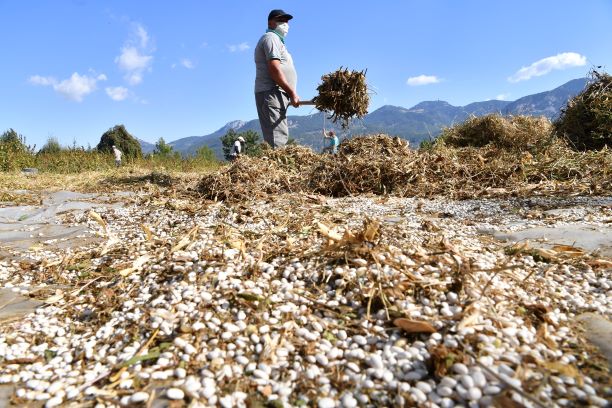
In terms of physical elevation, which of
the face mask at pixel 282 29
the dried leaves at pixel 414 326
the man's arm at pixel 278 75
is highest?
the face mask at pixel 282 29

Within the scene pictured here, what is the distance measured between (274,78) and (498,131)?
5685 millimetres

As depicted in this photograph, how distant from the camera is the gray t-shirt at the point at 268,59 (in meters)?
5.22

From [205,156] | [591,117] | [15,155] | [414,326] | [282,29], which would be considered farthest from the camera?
[205,156]


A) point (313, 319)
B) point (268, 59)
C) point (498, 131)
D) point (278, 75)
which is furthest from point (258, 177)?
point (498, 131)

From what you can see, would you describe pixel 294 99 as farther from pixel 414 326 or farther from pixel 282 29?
pixel 414 326

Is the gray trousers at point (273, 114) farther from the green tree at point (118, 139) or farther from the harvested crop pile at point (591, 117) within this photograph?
the green tree at point (118, 139)

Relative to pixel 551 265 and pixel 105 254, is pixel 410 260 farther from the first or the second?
pixel 105 254

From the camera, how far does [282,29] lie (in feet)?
18.2

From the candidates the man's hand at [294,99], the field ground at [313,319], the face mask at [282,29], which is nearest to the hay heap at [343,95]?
the man's hand at [294,99]

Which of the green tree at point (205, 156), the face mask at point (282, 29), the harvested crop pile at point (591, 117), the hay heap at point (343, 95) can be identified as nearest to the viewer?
the hay heap at point (343, 95)

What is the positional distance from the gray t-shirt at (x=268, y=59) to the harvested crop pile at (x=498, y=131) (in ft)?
15.4

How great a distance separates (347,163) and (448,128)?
6.14 meters

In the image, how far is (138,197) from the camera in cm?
464

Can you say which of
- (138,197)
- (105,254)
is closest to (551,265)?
(105,254)
